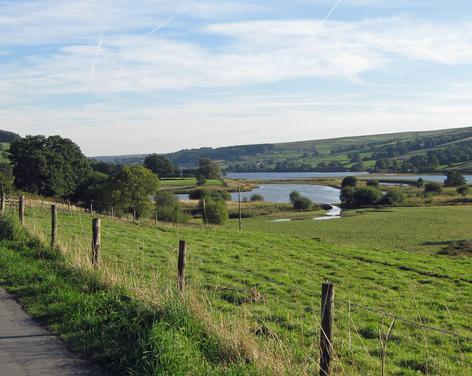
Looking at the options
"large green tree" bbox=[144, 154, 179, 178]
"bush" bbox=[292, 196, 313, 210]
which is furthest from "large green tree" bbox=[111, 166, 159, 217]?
"large green tree" bbox=[144, 154, 179, 178]

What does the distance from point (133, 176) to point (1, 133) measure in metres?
154

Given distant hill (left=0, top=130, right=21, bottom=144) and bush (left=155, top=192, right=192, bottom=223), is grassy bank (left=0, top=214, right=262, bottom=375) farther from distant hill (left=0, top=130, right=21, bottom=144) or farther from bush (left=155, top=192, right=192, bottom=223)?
distant hill (left=0, top=130, right=21, bottom=144)

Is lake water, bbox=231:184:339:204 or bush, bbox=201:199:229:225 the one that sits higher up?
bush, bbox=201:199:229:225

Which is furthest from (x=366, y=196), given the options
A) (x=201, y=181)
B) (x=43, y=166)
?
(x=43, y=166)

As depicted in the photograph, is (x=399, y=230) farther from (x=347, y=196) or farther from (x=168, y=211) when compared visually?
(x=347, y=196)

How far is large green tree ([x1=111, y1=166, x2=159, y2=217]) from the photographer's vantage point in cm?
6481

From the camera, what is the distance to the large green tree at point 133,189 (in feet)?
213

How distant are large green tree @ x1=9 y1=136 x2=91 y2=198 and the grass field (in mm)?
40614

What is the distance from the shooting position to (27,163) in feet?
245

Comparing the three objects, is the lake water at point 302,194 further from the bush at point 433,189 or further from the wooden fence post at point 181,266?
the wooden fence post at point 181,266

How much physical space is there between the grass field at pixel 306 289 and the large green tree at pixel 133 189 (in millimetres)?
26791

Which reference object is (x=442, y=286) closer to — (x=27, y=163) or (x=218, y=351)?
(x=218, y=351)

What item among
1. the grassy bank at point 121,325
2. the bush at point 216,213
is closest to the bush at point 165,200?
the bush at point 216,213

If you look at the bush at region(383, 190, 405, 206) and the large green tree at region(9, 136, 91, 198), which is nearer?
the large green tree at region(9, 136, 91, 198)
